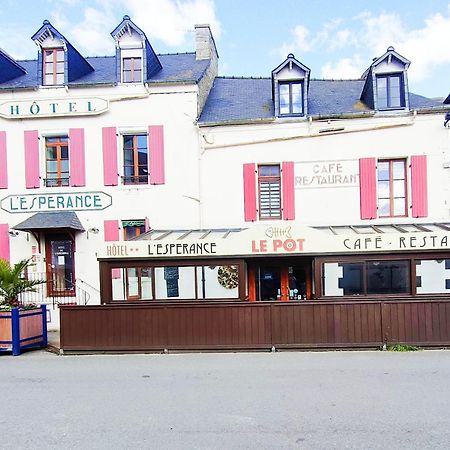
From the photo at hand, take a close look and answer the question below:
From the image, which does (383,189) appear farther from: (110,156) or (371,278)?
(110,156)

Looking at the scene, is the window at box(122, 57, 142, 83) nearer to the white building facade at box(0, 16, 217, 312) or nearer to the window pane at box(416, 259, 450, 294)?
the white building facade at box(0, 16, 217, 312)

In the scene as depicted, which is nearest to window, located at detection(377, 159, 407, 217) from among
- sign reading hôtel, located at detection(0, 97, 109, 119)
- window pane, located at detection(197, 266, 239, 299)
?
window pane, located at detection(197, 266, 239, 299)

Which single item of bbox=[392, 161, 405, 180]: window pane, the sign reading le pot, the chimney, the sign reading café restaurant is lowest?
the sign reading café restaurant

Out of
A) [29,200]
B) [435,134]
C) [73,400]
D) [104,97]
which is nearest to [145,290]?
[73,400]

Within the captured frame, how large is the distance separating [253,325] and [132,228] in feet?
19.6

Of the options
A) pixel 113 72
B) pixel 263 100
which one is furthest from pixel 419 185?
pixel 113 72

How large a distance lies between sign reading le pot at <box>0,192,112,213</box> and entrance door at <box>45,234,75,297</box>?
38.2 inches

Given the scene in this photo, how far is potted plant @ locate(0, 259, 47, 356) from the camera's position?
991cm

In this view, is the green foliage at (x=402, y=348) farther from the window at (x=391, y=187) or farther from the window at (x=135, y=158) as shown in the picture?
the window at (x=135, y=158)

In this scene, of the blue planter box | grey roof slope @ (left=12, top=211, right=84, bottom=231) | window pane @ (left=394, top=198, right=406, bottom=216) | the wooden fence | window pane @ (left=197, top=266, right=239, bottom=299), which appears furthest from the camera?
window pane @ (left=394, top=198, right=406, bottom=216)

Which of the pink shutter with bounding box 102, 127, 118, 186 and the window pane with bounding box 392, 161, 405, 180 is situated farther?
the pink shutter with bounding box 102, 127, 118, 186

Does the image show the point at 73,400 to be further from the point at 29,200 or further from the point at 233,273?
the point at 29,200

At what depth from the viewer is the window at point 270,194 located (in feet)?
45.0

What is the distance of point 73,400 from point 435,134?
1233 centimetres
